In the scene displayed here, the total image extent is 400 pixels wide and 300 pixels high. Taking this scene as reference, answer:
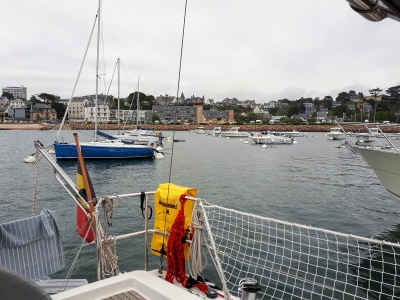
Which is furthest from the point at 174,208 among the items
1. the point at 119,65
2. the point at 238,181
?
the point at 119,65

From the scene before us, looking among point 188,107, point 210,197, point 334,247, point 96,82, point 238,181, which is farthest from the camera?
point 188,107

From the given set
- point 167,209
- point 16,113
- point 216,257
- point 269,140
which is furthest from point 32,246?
point 16,113

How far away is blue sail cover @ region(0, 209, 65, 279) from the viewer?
374 cm

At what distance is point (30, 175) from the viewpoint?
20266 mm

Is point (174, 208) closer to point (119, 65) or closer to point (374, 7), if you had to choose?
point (374, 7)

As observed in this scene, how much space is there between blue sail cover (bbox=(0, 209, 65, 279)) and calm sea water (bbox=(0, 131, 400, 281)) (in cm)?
94

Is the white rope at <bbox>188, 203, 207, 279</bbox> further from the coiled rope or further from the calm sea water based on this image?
the calm sea water

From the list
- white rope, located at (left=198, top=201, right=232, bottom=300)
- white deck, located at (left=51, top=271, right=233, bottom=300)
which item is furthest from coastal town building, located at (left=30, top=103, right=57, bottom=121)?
white rope, located at (left=198, top=201, right=232, bottom=300)

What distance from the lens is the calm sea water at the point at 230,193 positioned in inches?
390

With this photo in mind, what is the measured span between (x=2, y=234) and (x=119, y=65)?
1415 inches

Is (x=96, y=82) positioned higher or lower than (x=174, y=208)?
higher

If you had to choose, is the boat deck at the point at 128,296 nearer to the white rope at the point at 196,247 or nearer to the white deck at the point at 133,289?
the white deck at the point at 133,289

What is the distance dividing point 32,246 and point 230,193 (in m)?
12.3

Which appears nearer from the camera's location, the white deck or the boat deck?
the white deck
